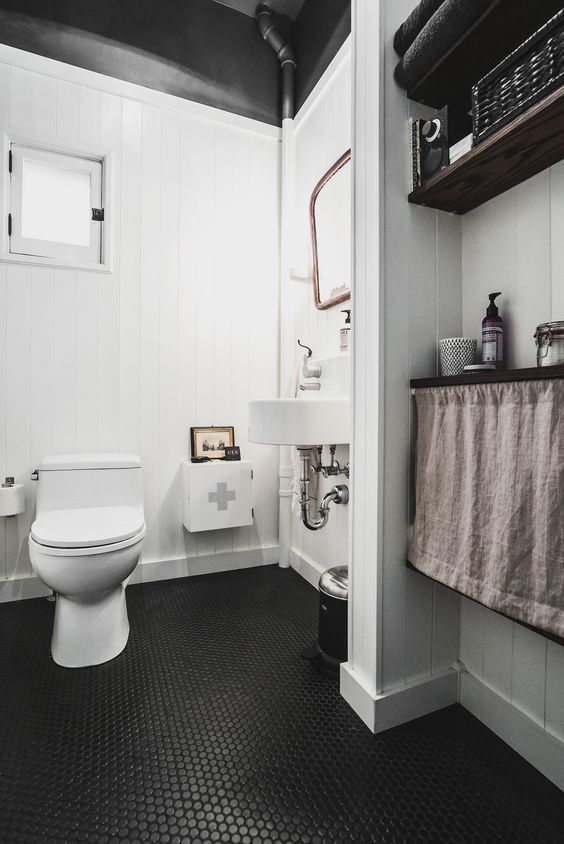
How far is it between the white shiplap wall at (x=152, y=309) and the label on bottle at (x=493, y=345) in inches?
53.7

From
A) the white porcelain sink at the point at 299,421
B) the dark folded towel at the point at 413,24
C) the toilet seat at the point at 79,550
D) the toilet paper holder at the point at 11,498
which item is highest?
the dark folded towel at the point at 413,24

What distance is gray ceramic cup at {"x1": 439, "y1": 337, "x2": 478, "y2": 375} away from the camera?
112cm

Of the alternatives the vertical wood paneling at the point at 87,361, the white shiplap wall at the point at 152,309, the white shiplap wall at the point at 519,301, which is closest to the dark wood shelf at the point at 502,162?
the white shiplap wall at the point at 519,301

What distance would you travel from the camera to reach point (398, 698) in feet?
3.92

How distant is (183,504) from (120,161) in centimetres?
159

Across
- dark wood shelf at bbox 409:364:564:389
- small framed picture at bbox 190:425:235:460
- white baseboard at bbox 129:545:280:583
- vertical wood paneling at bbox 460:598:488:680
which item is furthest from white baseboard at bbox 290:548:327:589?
dark wood shelf at bbox 409:364:564:389

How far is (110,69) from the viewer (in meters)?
1.99

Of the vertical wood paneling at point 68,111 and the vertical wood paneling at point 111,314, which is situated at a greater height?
the vertical wood paneling at point 68,111

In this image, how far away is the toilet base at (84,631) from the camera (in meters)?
1.45

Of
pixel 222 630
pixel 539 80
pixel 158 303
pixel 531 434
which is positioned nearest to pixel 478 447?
pixel 531 434

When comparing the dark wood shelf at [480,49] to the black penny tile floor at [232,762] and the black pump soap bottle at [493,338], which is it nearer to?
the black pump soap bottle at [493,338]

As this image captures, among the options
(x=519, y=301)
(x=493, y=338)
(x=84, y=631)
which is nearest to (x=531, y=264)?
(x=519, y=301)

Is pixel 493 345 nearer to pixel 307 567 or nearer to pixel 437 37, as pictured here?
pixel 437 37

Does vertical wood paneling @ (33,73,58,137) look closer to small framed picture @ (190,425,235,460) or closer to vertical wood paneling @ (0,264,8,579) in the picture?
vertical wood paneling @ (0,264,8,579)
